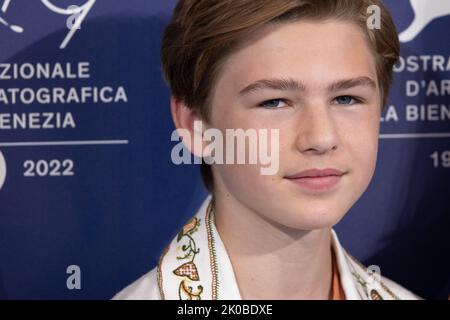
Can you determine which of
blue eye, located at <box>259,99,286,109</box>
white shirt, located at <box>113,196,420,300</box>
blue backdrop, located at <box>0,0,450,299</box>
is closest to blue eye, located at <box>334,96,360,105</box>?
blue eye, located at <box>259,99,286,109</box>

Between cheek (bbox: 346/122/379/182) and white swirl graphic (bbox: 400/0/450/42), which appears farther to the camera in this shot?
white swirl graphic (bbox: 400/0/450/42)

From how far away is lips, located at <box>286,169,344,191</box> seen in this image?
4.44 ft

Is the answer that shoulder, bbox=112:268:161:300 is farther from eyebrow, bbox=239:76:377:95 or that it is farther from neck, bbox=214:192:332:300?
eyebrow, bbox=239:76:377:95

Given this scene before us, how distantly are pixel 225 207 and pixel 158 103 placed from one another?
30cm

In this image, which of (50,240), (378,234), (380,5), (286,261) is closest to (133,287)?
(50,240)

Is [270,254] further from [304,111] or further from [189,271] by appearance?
[304,111]

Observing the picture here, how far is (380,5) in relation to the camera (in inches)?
57.4

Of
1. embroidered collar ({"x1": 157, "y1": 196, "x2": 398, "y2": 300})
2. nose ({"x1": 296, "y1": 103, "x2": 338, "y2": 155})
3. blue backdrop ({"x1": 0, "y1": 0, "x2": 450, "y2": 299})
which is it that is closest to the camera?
nose ({"x1": 296, "y1": 103, "x2": 338, "y2": 155})

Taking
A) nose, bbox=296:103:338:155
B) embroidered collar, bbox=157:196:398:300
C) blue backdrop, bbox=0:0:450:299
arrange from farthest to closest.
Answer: blue backdrop, bbox=0:0:450:299 < embroidered collar, bbox=157:196:398:300 < nose, bbox=296:103:338:155

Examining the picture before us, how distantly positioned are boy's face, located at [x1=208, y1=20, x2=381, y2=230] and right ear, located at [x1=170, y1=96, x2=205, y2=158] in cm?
8

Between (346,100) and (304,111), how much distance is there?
0.11m

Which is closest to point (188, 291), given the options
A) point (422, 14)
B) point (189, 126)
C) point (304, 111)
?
point (189, 126)

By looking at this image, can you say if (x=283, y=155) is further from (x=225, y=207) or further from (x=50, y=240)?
(x=50, y=240)

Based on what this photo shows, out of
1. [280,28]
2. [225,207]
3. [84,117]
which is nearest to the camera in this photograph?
[280,28]
